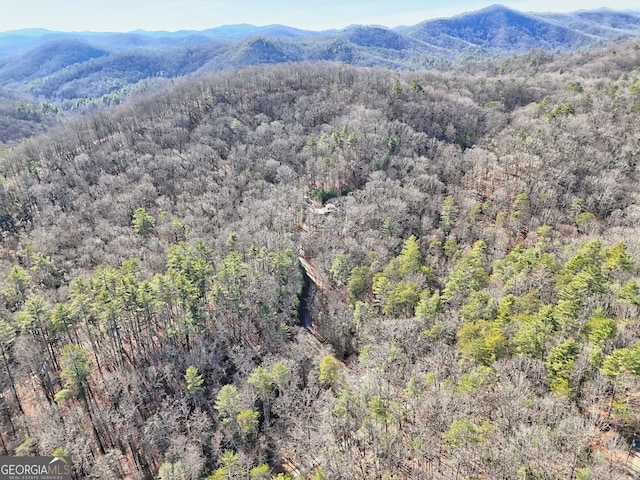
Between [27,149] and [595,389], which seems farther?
[27,149]

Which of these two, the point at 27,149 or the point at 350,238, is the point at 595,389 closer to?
the point at 350,238

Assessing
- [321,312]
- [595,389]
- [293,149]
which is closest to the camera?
[595,389]

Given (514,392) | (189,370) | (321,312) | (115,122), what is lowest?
(321,312)

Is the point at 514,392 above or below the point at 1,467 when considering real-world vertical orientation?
above

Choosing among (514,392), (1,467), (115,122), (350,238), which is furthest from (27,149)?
(514,392)

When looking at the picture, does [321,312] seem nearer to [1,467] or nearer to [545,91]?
[1,467]

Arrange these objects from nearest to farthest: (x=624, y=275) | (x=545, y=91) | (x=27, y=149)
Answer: (x=624, y=275)
(x=27, y=149)
(x=545, y=91)
